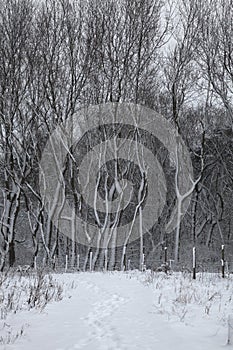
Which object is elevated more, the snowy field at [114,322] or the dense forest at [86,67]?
the dense forest at [86,67]

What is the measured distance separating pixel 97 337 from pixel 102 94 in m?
18.0

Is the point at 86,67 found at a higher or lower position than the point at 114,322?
higher

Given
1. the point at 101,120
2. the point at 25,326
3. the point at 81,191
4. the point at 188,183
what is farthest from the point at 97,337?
the point at 188,183

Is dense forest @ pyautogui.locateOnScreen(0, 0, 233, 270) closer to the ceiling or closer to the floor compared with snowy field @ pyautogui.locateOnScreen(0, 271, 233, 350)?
closer to the ceiling

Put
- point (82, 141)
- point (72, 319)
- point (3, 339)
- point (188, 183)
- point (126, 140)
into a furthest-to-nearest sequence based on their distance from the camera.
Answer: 1. point (188, 183)
2. point (82, 141)
3. point (126, 140)
4. point (72, 319)
5. point (3, 339)

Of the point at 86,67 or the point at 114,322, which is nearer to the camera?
the point at 114,322

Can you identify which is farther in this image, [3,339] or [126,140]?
[126,140]

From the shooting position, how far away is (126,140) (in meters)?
22.7

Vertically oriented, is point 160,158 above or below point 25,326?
above

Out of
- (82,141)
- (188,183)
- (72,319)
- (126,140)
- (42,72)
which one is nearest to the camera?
(72,319)

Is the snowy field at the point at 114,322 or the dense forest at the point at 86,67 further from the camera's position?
the dense forest at the point at 86,67

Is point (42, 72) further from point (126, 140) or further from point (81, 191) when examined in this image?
point (81, 191)

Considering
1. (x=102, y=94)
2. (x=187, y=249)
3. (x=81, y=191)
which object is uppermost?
(x=102, y=94)

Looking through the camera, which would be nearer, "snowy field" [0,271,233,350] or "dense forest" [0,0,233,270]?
"snowy field" [0,271,233,350]
